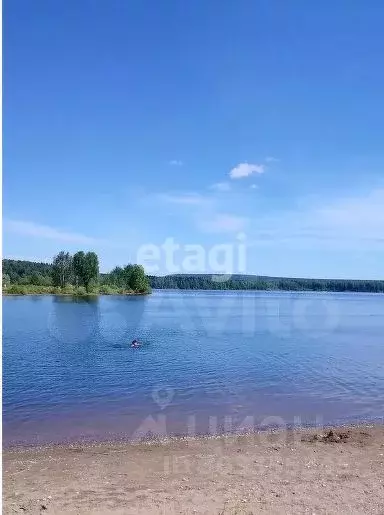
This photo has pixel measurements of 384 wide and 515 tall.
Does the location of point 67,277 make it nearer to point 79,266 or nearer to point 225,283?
point 79,266

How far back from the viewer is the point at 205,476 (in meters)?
6.08

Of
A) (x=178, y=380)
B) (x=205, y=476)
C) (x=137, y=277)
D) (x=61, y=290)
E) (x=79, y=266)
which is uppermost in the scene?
(x=79, y=266)

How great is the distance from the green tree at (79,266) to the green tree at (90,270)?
1.55 ft

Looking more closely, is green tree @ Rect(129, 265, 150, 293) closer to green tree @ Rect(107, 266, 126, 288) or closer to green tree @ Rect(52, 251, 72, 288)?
green tree @ Rect(107, 266, 126, 288)

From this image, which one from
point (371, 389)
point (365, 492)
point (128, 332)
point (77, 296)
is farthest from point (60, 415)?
point (77, 296)

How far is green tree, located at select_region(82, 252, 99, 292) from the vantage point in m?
57.4

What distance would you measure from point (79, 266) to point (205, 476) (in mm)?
57300

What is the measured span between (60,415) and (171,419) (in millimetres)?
2346

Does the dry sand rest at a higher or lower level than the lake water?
higher

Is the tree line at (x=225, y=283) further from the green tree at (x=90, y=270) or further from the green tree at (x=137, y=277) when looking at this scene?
the green tree at (x=90, y=270)

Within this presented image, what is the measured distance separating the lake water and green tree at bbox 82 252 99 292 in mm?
28025

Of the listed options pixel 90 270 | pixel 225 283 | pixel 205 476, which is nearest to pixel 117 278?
pixel 90 270

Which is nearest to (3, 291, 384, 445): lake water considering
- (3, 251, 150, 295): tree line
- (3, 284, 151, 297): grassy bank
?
(3, 251, 150, 295): tree line

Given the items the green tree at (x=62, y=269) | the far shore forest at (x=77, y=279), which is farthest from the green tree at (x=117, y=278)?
the green tree at (x=62, y=269)
